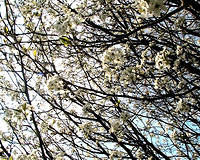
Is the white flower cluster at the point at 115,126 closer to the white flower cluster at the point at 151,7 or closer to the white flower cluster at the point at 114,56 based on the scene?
Answer: the white flower cluster at the point at 114,56

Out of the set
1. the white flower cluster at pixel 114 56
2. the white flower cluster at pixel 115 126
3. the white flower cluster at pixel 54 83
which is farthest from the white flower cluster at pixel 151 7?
the white flower cluster at pixel 115 126

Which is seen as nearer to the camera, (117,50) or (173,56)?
(117,50)

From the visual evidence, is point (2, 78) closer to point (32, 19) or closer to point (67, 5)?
point (32, 19)

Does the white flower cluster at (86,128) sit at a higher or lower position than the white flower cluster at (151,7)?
lower

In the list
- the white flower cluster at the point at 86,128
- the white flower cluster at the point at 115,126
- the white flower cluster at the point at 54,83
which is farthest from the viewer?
the white flower cluster at the point at 86,128

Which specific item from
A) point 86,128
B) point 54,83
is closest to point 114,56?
point 54,83

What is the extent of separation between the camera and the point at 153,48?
4.89 m

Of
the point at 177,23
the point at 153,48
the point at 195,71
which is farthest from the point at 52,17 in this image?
the point at 195,71

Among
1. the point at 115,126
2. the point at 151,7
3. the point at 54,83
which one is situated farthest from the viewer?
the point at 115,126

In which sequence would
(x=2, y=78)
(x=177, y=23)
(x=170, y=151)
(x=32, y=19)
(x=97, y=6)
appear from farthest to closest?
(x=170, y=151) < (x=2, y=78) < (x=97, y=6) < (x=32, y=19) < (x=177, y=23)

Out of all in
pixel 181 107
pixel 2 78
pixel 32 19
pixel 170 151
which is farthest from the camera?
pixel 170 151

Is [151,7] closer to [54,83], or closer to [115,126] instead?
[54,83]

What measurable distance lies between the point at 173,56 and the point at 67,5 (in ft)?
8.20

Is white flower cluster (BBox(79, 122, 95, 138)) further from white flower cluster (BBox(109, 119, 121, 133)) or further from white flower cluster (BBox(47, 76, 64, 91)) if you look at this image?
white flower cluster (BBox(47, 76, 64, 91))
